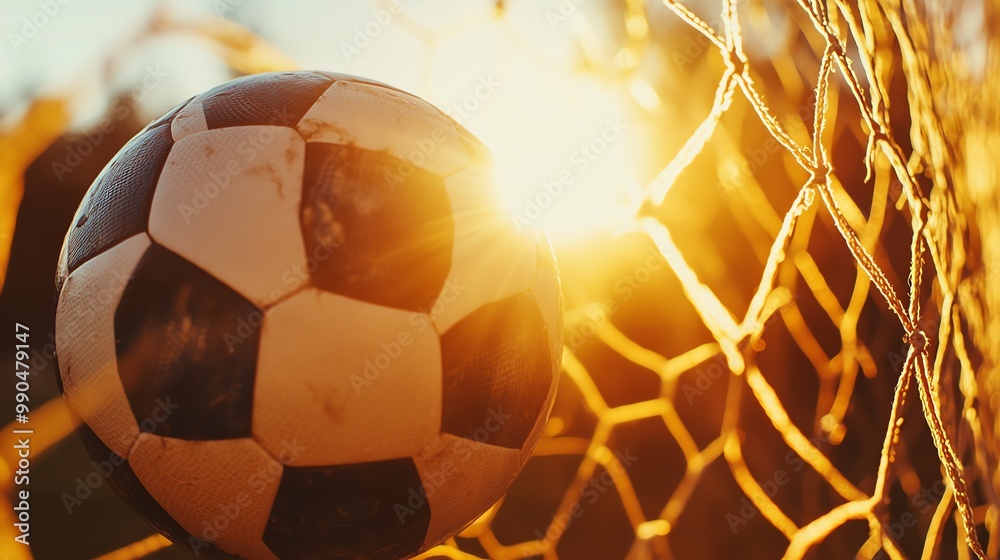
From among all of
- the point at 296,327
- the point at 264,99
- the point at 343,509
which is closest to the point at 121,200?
the point at 264,99

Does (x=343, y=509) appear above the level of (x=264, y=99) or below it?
below

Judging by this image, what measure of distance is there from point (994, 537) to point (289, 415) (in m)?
1.50

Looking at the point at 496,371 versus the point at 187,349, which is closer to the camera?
the point at 187,349

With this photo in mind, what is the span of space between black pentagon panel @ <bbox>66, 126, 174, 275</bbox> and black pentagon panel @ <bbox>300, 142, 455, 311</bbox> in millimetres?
244

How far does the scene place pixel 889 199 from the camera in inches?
95.9

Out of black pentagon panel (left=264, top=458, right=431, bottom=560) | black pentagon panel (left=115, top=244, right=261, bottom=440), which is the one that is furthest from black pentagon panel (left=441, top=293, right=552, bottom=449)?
black pentagon panel (left=115, top=244, right=261, bottom=440)

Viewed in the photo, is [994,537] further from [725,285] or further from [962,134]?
[725,285]

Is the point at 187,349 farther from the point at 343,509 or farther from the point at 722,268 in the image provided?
the point at 722,268

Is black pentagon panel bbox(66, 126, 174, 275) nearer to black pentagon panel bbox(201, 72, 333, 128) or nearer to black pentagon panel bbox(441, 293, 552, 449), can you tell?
black pentagon panel bbox(201, 72, 333, 128)

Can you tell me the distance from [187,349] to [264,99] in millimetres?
404

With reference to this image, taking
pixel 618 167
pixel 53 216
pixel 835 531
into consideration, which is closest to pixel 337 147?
pixel 618 167

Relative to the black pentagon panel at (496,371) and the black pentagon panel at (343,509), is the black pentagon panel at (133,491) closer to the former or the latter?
the black pentagon panel at (343,509)

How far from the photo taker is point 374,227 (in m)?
0.88

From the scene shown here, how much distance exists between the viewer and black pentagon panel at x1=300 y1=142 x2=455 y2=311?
853 millimetres
